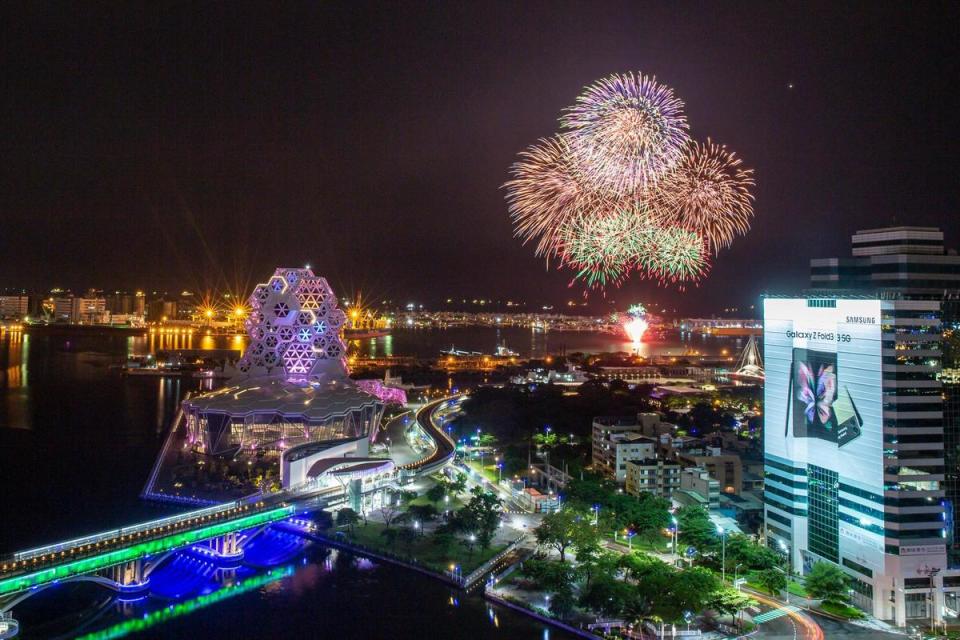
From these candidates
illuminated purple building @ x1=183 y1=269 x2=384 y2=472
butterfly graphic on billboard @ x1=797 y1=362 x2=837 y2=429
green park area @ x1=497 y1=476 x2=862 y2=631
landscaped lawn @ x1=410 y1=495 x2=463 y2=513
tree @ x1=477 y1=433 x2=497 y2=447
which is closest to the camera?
green park area @ x1=497 y1=476 x2=862 y2=631

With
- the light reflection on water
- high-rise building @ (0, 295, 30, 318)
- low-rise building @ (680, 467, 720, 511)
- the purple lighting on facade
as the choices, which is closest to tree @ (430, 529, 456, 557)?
the light reflection on water

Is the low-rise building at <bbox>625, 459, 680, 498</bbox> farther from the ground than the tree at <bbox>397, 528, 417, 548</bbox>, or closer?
farther from the ground

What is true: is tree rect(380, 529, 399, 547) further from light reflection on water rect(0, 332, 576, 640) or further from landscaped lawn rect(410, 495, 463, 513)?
landscaped lawn rect(410, 495, 463, 513)

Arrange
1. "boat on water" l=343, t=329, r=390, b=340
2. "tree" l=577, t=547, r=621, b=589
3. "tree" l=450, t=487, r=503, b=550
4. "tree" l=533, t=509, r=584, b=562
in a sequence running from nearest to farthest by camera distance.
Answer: "tree" l=577, t=547, r=621, b=589, "tree" l=533, t=509, r=584, b=562, "tree" l=450, t=487, r=503, b=550, "boat on water" l=343, t=329, r=390, b=340

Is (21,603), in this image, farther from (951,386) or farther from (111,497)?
(951,386)

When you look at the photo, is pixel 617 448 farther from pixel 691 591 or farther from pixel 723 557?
pixel 691 591

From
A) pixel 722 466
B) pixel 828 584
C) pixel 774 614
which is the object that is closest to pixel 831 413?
pixel 828 584

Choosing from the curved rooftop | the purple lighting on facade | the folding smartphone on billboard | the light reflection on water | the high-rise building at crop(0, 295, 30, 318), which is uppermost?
the high-rise building at crop(0, 295, 30, 318)
